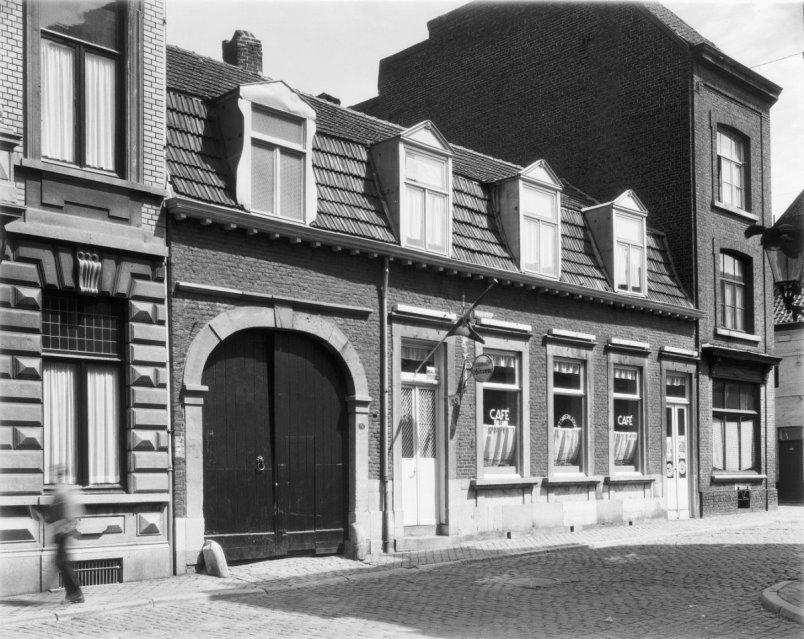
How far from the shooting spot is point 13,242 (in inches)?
472

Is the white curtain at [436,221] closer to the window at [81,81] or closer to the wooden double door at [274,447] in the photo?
the wooden double door at [274,447]

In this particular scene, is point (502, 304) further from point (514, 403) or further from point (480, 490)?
point (480, 490)

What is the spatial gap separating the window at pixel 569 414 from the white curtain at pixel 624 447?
1372mm

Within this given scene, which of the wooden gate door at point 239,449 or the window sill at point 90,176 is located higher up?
the window sill at point 90,176

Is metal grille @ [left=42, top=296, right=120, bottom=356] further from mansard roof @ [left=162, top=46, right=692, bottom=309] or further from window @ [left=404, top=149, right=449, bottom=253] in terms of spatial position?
window @ [left=404, top=149, right=449, bottom=253]

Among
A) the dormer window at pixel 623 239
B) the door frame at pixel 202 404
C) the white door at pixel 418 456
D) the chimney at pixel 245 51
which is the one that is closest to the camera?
the door frame at pixel 202 404

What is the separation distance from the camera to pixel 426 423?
701 inches

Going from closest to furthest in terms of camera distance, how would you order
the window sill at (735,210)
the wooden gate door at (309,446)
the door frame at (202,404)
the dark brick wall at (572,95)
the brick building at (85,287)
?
the brick building at (85,287), the door frame at (202,404), the wooden gate door at (309,446), the dark brick wall at (572,95), the window sill at (735,210)

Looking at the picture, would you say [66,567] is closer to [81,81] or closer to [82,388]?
[82,388]

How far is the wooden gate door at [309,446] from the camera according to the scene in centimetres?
1510

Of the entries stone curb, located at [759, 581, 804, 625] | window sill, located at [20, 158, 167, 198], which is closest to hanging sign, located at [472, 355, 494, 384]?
window sill, located at [20, 158, 167, 198]

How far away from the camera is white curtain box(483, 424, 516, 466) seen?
18828 mm

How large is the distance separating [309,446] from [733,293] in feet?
47.2

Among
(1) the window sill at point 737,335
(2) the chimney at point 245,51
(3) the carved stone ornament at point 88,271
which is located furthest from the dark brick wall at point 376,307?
(2) the chimney at point 245,51
